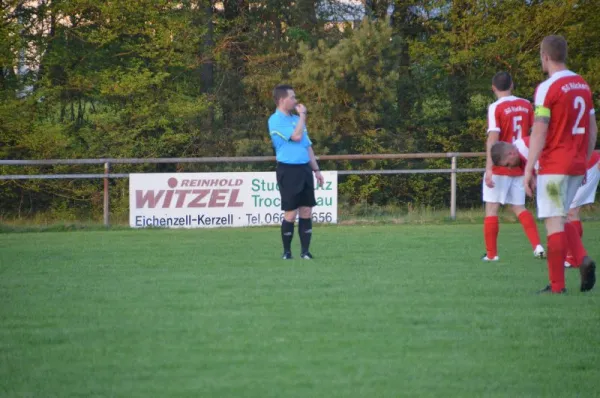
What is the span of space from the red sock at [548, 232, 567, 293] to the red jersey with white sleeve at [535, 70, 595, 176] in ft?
1.68

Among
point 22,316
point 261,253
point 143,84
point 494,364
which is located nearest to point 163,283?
point 22,316

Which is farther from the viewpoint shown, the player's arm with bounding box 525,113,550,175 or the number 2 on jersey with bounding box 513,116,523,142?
the number 2 on jersey with bounding box 513,116,523,142

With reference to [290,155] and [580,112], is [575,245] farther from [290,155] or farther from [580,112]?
[290,155]

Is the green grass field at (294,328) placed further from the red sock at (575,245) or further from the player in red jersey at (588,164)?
the player in red jersey at (588,164)

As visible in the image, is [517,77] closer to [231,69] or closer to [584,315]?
[231,69]

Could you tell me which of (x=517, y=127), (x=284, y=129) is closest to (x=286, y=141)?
(x=284, y=129)

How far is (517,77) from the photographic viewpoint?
91.9 ft

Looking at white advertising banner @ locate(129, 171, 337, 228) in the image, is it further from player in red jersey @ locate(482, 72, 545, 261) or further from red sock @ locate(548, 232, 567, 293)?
red sock @ locate(548, 232, 567, 293)

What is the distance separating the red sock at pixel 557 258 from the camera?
7586 millimetres

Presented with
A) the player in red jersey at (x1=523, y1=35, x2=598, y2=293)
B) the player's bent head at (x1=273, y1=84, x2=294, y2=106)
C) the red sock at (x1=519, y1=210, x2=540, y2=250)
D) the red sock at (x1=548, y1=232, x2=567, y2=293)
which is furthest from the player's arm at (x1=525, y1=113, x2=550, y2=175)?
the player's bent head at (x1=273, y1=84, x2=294, y2=106)

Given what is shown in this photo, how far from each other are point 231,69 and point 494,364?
24.7 m

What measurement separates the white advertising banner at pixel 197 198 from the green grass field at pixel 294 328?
22.0 ft

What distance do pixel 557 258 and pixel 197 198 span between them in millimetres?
11297

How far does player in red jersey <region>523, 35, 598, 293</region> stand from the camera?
7.45 m
